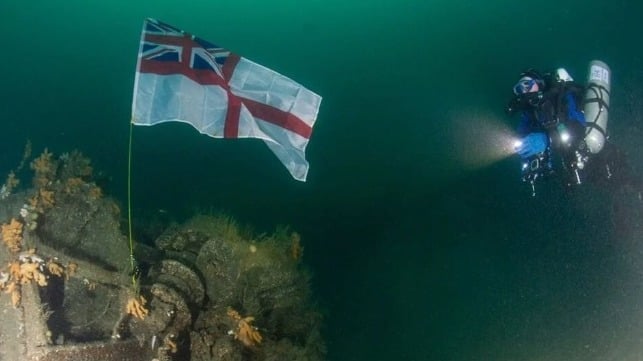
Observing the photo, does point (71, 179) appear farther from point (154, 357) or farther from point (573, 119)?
point (573, 119)

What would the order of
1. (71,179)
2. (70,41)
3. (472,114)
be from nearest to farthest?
1. (71,179)
2. (472,114)
3. (70,41)

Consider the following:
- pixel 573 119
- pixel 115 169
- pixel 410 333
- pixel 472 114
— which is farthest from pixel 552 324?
pixel 472 114

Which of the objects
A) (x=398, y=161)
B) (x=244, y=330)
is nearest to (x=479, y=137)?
(x=398, y=161)

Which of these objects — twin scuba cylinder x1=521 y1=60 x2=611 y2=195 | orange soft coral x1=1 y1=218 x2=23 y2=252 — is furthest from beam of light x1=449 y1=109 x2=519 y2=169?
orange soft coral x1=1 y1=218 x2=23 y2=252

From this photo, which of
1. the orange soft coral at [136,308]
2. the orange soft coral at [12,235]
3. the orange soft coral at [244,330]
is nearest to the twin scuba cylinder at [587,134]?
the orange soft coral at [244,330]

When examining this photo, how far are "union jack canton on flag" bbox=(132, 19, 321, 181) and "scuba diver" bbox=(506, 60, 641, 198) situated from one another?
4.28 meters

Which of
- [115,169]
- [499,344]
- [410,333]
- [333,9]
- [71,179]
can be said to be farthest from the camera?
[333,9]

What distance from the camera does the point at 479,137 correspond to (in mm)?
45031

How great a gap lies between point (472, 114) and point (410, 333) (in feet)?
137

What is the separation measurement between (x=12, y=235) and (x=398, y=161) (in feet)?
79.6

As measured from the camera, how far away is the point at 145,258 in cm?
715

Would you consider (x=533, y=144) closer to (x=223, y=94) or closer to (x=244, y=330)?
(x=223, y=94)

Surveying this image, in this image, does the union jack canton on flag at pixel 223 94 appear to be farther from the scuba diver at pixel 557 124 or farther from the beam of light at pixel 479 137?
the beam of light at pixel 479 137

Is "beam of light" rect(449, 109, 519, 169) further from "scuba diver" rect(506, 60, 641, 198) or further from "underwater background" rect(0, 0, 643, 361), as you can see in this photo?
"scuba diver" rect(506, 60, 641, 198)
